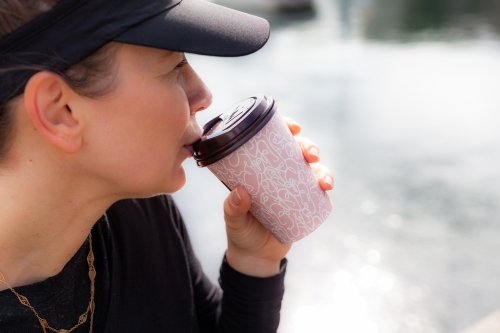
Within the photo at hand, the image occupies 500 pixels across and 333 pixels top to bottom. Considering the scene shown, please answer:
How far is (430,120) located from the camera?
4.76m

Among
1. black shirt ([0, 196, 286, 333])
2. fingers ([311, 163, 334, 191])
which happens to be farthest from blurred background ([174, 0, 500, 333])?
fingers ([311, 163, 334, 191])

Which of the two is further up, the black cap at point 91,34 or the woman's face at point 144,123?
the black cap at point 91,34

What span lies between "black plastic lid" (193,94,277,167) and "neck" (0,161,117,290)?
0.26 m

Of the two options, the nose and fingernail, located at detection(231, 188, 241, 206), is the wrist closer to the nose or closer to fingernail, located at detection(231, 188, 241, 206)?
fingernail, located at detection(231, 188, 241, 206)

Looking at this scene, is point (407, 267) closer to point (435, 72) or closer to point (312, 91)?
point (312, 91)

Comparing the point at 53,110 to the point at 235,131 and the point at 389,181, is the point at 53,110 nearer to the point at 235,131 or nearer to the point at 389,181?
the point at 235,131

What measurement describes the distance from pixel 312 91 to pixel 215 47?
4713 mm

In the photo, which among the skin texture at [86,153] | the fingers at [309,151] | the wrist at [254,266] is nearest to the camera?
the skin texture at [86,153]

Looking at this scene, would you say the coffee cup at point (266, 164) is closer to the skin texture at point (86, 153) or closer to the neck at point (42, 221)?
the skin texture at point (86, 153)

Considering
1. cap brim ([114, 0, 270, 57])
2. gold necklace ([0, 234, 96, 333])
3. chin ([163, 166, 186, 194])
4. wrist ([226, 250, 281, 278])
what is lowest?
wrist ([226, 250, 281, 278])

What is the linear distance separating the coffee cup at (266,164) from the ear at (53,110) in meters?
0.28

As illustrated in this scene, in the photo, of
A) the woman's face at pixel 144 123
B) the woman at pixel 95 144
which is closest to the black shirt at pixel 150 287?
the woman at pixel 95 144

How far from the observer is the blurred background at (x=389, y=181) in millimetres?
2846

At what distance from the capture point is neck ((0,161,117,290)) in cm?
116
